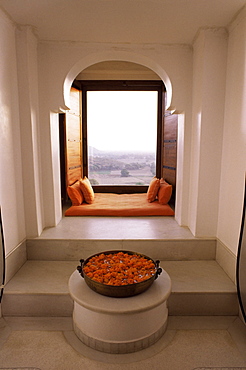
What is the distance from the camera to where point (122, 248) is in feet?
10.5

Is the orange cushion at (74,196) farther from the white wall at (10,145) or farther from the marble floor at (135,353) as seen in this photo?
the marble floor at (135,353)

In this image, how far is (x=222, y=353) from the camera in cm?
216

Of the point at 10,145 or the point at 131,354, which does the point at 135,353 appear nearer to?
the point at 131,354

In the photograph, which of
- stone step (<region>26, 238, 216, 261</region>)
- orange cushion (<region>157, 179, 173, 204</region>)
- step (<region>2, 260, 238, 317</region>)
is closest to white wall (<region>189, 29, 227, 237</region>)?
stone step (<region>26, 238, 216, 261</region>)

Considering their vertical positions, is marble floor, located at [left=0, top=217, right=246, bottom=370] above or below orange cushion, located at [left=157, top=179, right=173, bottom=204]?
below

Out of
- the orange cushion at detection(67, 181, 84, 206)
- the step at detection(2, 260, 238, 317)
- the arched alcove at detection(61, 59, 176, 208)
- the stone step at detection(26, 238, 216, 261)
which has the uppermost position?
the arched alcove at detection(61, 59, 176, 208)

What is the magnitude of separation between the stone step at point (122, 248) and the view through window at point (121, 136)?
269 cm

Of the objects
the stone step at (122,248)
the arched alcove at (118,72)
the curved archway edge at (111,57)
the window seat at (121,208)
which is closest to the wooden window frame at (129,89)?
the arched alcove at (118,72)

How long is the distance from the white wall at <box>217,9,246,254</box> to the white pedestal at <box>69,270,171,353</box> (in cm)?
109

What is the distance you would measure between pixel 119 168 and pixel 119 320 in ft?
13.1

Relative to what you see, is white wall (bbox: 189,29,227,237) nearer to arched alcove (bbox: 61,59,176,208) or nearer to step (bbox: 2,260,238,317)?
step (bbox: 2,260,238,317)

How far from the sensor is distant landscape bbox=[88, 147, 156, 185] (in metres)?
5.75

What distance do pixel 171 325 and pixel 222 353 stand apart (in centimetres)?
48

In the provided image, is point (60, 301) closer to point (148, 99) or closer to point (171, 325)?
point (171, 325)
